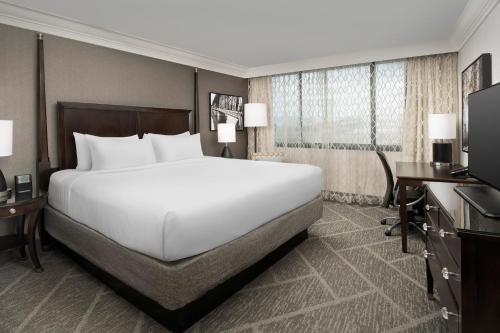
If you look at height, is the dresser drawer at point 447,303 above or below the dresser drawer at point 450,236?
below

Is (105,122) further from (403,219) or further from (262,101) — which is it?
(403,219)

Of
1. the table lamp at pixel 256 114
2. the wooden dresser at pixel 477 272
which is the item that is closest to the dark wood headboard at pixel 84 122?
the table lamp at pixel 256 114

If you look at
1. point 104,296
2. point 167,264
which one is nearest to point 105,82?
point 104,296

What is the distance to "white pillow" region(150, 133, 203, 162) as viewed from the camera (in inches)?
156

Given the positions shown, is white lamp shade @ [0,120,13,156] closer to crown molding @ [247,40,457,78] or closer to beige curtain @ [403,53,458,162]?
crown molding @ [247,40,457,78]

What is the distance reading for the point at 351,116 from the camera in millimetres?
4992

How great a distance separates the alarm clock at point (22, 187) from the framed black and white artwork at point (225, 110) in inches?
121

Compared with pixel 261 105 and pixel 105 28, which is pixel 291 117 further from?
pixel 105 28

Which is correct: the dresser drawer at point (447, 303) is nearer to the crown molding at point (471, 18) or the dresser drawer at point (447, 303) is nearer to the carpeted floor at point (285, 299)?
the carpeted floor at point (285, 299)

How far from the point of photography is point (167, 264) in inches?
67.0

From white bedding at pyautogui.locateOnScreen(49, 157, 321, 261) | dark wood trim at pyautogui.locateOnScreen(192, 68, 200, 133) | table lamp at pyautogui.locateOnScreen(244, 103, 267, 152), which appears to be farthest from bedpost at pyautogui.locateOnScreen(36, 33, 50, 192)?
table lamp at pyautogui.locateOnScreen(244, 103, 267, 152)

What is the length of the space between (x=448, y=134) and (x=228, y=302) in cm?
328

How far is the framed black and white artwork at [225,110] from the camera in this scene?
5383 mm

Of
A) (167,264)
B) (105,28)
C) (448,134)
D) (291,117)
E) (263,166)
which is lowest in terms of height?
(167,264)
